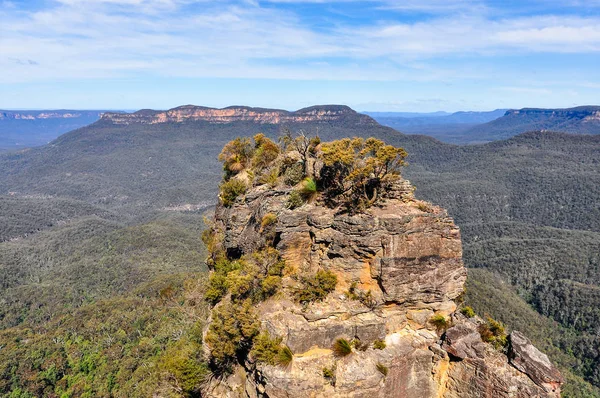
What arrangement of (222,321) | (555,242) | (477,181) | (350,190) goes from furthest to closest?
(477,181) < (555,242) < (350,190) < (222,321)

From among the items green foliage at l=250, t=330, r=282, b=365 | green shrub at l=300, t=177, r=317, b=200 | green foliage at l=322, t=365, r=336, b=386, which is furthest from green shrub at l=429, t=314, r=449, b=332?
green shrub at l=300, t=177, r=317, b=200

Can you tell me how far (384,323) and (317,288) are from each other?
3778 mm

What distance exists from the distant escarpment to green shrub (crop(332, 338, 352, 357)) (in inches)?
1.9

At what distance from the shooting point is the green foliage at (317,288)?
59.6 ft

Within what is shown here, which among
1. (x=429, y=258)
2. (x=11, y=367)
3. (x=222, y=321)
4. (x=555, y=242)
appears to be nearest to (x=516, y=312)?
(x=555, y=242)

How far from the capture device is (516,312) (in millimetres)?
A: 82000

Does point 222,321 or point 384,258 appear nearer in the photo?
point 384,258

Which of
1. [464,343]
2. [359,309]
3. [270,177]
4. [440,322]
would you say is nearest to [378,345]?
[359,309]

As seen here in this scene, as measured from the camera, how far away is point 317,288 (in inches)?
715

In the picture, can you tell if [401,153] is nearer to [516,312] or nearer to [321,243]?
[321,243]

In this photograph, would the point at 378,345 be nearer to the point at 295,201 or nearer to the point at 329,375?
the point at 329,375

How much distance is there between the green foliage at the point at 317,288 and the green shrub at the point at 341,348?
2333mm

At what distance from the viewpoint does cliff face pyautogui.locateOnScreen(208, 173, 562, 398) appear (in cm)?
1625

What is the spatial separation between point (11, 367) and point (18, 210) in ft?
553
